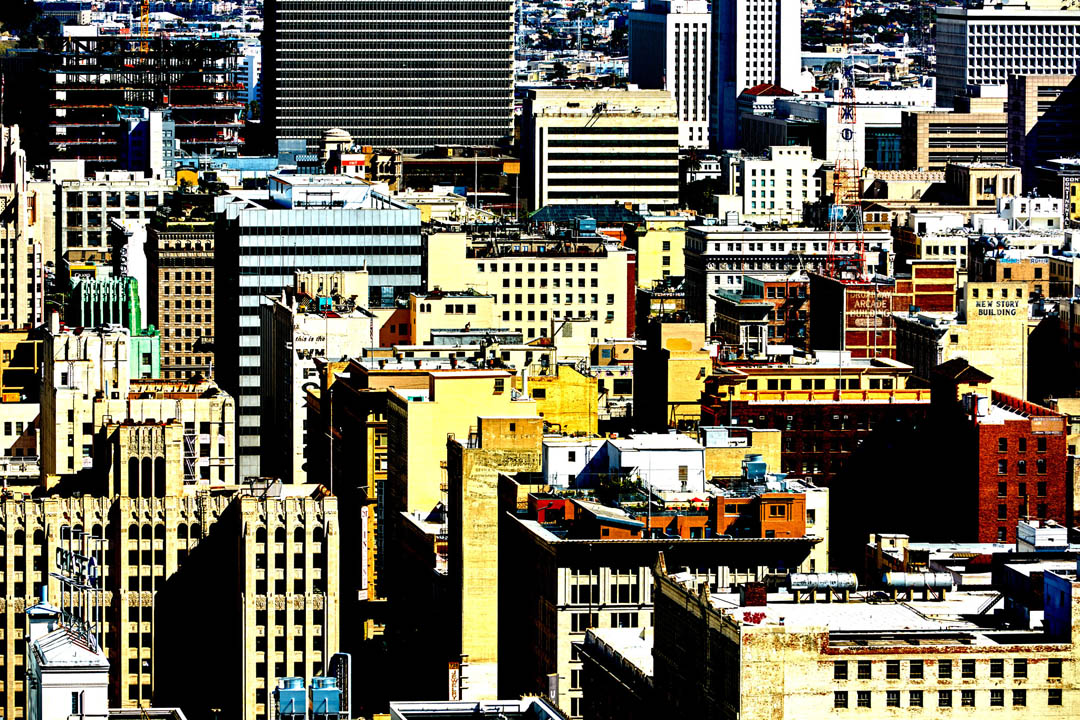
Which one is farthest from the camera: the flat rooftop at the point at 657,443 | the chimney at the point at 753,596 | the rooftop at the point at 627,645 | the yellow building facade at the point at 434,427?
the yellow building facade at the point at 434,427

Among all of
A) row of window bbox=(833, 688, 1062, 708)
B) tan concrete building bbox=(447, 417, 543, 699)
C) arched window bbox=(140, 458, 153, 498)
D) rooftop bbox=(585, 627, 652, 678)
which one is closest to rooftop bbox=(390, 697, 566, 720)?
rooftop bbox=(585, 627, 652, 678)

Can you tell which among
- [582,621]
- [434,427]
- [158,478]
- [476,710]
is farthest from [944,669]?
[434,427]

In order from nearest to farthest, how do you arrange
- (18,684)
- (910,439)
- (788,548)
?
1. (788,548)
2. (18,684)
3. (910,439)

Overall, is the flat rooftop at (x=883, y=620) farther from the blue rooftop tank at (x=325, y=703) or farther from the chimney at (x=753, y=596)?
the blue rooftop tank at (x=325, y=703)

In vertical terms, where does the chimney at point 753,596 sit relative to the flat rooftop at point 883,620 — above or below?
above

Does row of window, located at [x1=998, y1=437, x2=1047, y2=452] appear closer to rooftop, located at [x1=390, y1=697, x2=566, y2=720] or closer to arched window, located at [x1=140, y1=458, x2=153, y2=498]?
arched window, located at [x1=140, y1=458, x2=153, y2=498]

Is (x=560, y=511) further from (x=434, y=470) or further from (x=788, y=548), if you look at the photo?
(x=434, y=470)

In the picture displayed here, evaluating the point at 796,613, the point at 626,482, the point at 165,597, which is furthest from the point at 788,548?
the point at 165,597

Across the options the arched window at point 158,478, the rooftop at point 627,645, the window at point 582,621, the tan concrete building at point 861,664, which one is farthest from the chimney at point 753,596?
the arched window at point 158,478
